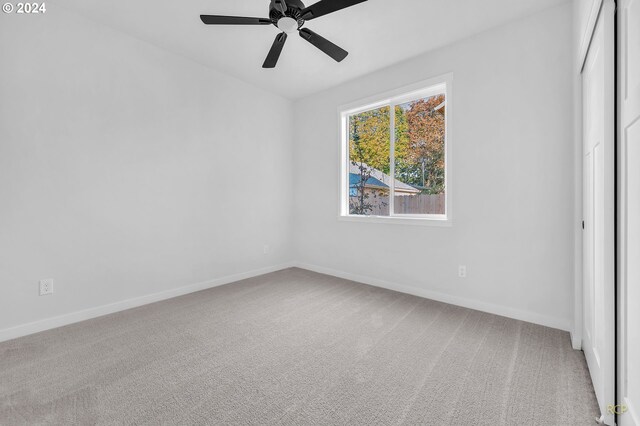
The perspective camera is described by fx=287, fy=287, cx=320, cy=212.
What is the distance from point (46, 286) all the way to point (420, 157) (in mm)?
3796

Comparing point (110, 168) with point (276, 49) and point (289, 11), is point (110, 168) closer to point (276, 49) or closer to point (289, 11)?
point (276, 49)

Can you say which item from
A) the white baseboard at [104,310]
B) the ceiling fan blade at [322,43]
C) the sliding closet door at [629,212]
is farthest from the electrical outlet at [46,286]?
the sliding closet door at [629,212]

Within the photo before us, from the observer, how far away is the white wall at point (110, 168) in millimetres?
2283

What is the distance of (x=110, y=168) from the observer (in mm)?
2732

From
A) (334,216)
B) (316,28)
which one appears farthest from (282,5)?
(334,216)

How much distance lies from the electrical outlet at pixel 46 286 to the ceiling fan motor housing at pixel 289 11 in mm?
2777

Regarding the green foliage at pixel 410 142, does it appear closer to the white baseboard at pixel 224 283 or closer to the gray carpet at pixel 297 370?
the white baseboard at pixel 224 283

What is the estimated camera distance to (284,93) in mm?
4309

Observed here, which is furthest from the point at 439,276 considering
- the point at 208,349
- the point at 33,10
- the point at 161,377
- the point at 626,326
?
the point at 33,10

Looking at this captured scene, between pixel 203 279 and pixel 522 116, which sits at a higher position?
pixel 522 116

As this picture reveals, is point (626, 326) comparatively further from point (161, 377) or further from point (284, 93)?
point (284, 93)

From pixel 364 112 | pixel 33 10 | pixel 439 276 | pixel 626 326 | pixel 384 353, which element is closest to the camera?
pixel 626 326

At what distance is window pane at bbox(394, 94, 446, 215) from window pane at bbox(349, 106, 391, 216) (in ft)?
0.60

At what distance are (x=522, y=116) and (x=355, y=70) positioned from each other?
1.92 meters
